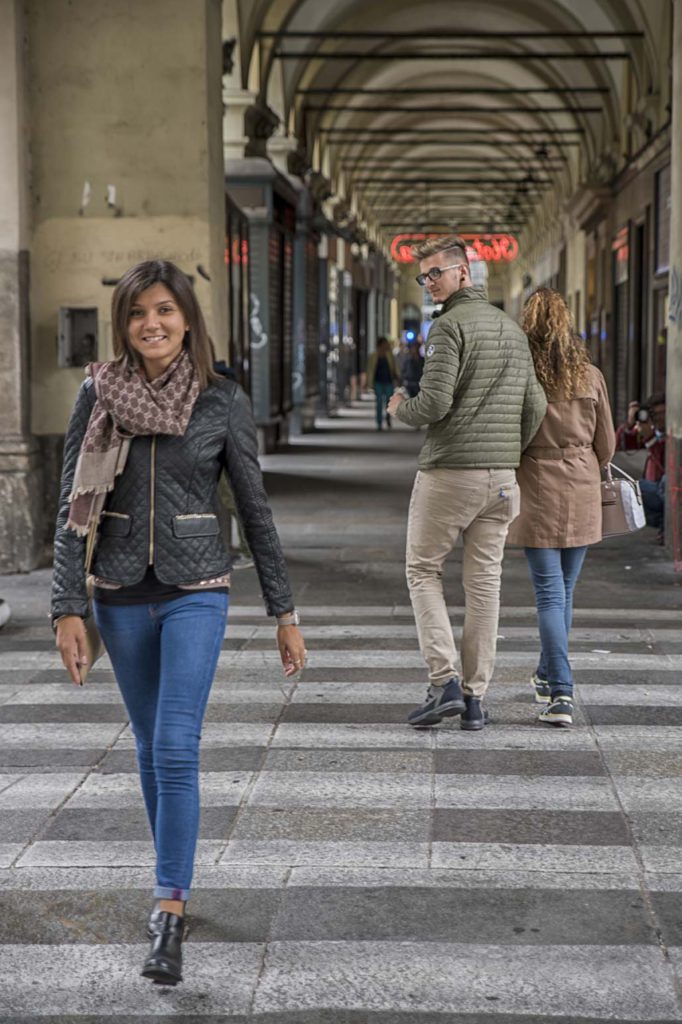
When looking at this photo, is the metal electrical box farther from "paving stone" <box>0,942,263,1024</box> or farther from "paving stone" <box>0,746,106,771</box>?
"paving stone" <box>0,942,263,1024</box>

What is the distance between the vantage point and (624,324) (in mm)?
26875

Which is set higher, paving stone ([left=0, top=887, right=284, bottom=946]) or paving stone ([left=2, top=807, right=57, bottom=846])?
paving stone ([left=2, top=807, right=57, bottom=846])

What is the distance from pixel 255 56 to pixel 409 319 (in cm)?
6599

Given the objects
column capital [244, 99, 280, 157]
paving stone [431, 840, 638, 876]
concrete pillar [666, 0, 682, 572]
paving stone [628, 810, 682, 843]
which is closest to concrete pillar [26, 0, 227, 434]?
concrete pillar [666, 0, 682, 572]

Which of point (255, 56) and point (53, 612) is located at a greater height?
point (255, 56)

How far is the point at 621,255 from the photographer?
27.2 m

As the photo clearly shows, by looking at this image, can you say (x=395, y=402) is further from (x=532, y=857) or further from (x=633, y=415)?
(x=633, y=415)

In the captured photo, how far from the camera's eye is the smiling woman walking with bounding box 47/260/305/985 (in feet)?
12.4

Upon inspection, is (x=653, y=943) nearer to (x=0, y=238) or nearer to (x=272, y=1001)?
(x=272, y=1001)

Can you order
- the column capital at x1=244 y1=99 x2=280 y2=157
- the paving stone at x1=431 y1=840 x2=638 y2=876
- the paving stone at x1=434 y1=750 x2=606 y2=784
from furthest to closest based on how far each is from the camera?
1. the column capital at x1=244 y1=99 x2=280 y2=157
2. the paving stone at x1=434 y1=750 x2=606 y2=784
3. the paving stone at x1=431 y1=840 x2=638 y2=876

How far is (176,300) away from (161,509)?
537 millimetres

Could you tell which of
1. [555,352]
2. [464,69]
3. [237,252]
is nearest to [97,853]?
[555,352]

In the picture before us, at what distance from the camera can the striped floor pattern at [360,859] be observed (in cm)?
369

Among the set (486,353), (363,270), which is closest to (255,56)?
(486,353)
